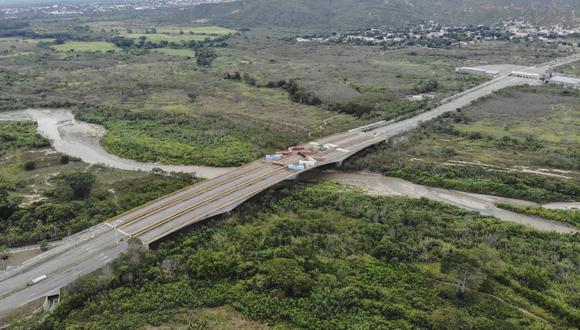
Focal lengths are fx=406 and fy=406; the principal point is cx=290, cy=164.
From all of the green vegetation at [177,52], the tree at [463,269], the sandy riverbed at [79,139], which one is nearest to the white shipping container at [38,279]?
the sandy riverbed at [79,139]

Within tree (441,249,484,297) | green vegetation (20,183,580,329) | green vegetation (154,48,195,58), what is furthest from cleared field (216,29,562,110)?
tree (441,249,484,297)

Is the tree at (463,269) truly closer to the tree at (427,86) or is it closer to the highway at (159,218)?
the highway at (159,218)

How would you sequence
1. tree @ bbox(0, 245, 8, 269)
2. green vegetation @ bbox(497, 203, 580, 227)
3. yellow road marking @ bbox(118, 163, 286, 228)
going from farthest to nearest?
1. green vegetation @ bbox(497, 203, 580, 227)
2. yellow road marking @ bbox(118, 163, 286, 228)
3. tree @ bbox(0, 245, 8, 269)

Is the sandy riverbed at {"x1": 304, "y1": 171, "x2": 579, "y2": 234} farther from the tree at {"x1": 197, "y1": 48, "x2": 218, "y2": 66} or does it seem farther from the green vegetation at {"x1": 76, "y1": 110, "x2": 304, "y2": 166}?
the tree at {"x1": 197, "y1": 48, "x2": 218, "y2": 66}

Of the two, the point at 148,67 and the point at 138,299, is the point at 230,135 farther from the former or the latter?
the point at 148,67

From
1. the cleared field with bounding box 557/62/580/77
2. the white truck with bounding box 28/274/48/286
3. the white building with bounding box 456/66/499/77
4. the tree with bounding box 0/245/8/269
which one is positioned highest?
the cleared field with bounding box 557/62/580/77

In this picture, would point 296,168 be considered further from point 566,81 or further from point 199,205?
point 566,81
